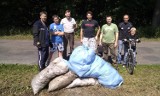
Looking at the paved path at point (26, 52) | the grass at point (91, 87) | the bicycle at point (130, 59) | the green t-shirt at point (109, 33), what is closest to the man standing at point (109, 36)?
the green t-shirt at point (109, 33)

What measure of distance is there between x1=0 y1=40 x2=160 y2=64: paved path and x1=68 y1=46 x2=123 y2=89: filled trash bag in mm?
3348

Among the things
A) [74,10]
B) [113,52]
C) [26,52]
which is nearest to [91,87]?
[113,52]

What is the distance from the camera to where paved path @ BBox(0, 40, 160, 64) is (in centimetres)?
1197

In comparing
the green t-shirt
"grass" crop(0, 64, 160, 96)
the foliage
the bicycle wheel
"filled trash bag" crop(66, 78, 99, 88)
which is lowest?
"grass" crop(0, 64, 160, 96)

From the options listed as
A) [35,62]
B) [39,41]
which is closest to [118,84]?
[39,41]

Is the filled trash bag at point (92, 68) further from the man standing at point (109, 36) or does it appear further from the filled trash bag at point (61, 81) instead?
the man standing at point (109, 36)

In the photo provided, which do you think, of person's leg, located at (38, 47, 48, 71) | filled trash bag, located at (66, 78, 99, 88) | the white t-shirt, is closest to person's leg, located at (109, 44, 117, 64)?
the white t-shirt

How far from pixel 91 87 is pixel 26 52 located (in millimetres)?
5578

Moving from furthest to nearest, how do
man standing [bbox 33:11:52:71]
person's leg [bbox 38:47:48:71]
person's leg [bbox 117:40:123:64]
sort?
person's leg [bbox 117:40:123:64] → person's leg [bbox 38:47:48:71] → man standing [bbox 33:11:52:71]

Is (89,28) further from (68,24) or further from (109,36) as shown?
(68,24)

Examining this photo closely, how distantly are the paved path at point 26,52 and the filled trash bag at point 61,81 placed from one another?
3270 millimetres

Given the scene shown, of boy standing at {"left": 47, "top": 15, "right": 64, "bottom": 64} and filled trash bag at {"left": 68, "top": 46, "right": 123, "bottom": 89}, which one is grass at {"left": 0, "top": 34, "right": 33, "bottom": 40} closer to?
boy standing at {"left": 47, "top": 15, "right": 64, "bottom": 64}

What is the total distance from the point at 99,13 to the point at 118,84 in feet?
47.5

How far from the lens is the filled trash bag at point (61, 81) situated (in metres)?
8.37
